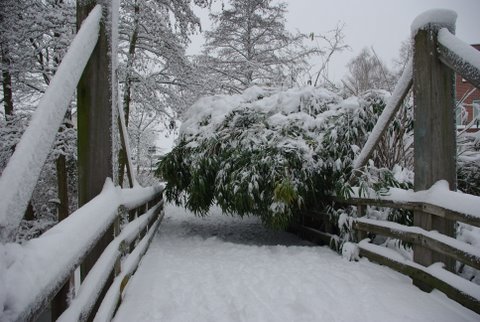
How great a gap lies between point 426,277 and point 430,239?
0.35m

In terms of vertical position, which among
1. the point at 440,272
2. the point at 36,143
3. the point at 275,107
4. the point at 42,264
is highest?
the point at 275,107

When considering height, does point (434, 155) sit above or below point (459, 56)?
below

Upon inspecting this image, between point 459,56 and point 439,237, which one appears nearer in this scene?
point 459,56

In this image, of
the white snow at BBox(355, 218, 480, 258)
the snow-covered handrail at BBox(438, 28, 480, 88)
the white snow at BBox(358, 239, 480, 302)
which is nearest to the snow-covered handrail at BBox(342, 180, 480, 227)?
the white snow at BBox(355, 218, 480, 258)

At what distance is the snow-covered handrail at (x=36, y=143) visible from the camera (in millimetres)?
1456

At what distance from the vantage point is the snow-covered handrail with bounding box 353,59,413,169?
405cm

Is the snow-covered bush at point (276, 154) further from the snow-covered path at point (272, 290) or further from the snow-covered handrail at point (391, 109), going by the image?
the snow-covered path at point (272, 290)

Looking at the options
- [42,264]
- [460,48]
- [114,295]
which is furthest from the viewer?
[460,48]

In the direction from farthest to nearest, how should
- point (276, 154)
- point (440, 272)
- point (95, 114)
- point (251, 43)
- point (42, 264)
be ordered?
point (251, 43) → point (276, 154) → point (440, 272) → point (95, 114) → point (42, 264)

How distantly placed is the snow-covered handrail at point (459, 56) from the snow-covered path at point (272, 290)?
1.85 meters

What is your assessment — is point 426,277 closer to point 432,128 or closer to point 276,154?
point 432,128

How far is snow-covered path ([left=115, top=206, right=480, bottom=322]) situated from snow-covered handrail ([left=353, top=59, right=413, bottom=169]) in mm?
1396

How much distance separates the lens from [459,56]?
9.95 feet

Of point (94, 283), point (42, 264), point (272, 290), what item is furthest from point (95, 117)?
point (272, 290)
